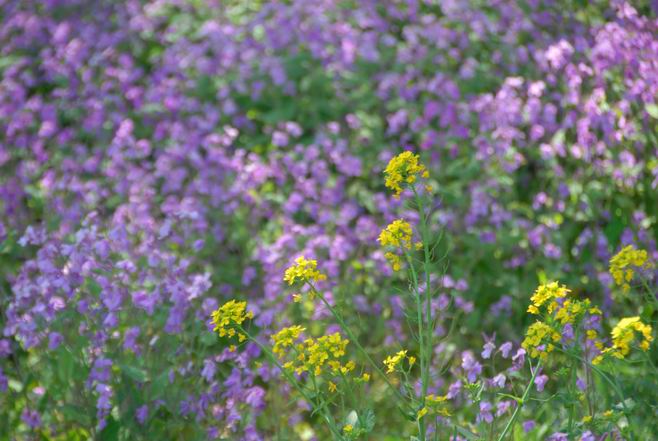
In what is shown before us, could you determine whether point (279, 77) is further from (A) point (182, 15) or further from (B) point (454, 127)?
(A) point (182, 15)

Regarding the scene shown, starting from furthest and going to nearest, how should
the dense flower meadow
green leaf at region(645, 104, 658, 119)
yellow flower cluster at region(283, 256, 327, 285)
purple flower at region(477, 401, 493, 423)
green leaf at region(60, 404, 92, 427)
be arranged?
green leaf at region(645, 104, 658, 119) → green leaf at region(60, 404, 92, 427) → the dense flower meadow → purple flower at region(477, 401, 493, 423) → yellow flower cluster at region(283, 256, 327, 285)

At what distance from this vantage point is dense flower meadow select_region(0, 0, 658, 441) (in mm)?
2641

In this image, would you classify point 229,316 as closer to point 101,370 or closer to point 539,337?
point 539,337

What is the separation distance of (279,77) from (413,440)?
10.8ft

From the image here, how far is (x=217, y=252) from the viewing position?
428 centimetres

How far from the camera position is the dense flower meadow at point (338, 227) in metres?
2.64

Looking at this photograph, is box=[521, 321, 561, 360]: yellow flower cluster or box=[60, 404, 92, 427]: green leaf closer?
box=[521, 321, 561, 360]: yellow flower cluster

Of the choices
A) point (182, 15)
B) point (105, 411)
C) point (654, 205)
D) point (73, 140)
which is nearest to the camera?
point (105, 411)

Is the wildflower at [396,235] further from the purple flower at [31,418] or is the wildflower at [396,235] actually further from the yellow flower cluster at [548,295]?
the purple flower at [31,418]

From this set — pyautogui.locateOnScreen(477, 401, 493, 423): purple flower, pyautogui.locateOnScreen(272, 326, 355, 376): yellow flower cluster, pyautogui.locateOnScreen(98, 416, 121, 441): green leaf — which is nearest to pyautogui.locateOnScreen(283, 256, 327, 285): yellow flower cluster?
pyautogui.locateOnScreen(272, 326, 355, 376): yellow flower cluster

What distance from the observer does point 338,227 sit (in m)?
4.22

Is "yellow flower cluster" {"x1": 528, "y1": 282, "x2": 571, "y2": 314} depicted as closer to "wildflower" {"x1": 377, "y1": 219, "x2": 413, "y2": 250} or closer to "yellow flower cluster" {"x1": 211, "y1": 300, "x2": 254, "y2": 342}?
"wildflower" {"x1": 377, "y1": 219, "x2": 413, "y2": 250}

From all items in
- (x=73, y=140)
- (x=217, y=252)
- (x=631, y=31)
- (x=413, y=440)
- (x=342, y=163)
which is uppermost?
(x=631, y=31)

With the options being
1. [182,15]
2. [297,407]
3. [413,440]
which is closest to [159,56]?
[182,15]
